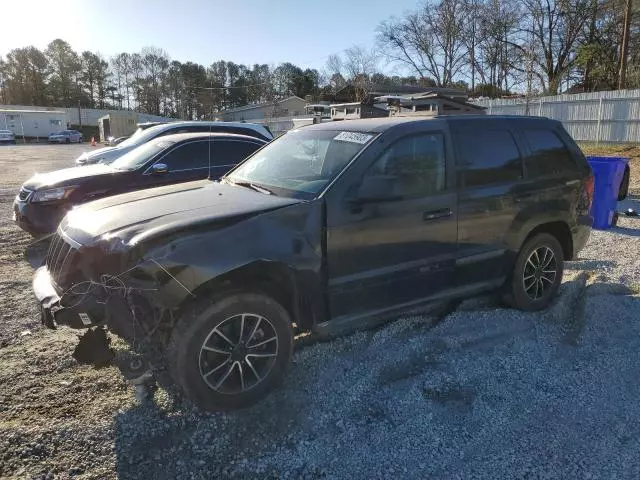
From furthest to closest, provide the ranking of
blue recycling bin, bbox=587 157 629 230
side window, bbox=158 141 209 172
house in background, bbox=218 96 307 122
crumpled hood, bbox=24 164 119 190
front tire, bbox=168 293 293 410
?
house in background, bbox=218 96 307 122
blue recycling bin, bbox=587 157 629 230
side window, bbox=158 141 209 172
crumpled hood, bbox=24 164 119 190
front tire, bbox=168 293 293 410

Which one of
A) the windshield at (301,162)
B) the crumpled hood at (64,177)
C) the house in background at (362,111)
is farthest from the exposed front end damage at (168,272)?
the house in background at (362,111)

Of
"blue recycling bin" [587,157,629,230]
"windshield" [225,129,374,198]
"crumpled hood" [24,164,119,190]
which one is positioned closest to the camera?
"windshield" [225,129,374,198]

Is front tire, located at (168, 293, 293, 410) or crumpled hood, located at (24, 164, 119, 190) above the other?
crumpled hood, located at (24, 164, 119, 190)

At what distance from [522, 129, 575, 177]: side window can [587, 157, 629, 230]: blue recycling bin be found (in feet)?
12.7

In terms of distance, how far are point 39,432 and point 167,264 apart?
130 centimetres

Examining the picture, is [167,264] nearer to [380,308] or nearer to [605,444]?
[380,308]

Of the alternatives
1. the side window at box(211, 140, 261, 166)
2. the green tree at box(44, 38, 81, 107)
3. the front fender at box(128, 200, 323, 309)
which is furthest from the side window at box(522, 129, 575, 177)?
the green tree at box(44, 38, 81, 107)

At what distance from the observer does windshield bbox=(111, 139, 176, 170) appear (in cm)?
782

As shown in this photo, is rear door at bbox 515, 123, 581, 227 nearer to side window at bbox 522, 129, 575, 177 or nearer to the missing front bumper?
side window at bbox 522, 129, 575, 177

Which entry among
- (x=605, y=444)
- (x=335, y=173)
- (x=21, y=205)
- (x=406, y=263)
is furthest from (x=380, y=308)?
(x=21, y=205)

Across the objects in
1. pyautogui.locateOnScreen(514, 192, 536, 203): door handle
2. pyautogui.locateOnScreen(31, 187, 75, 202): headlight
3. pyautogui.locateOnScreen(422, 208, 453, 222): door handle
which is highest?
pyautogui.locateOnScreen(514, 192, 536, 203): door handle

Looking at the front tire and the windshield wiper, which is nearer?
the front tire

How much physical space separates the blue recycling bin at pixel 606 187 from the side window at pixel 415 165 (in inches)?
216

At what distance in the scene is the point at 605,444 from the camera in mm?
2918
